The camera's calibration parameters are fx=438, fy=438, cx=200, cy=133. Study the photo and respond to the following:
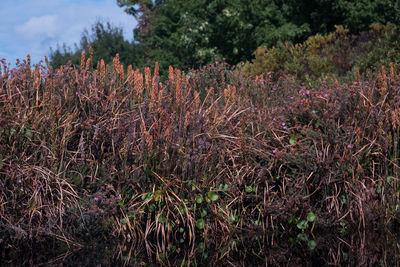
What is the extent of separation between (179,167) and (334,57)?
28.9 feet

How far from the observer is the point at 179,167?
5348 mm

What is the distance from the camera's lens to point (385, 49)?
428 inches

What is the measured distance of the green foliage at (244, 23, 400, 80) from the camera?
1098 centimetres

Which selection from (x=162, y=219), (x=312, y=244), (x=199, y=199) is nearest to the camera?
(x=312, y=244)

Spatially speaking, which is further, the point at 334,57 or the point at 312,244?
the point at 334,57

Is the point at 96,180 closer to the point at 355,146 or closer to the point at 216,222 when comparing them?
the point at 216,222

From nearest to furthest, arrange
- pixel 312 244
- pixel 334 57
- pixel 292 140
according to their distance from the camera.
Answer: pixel 312 244, pixel 292 140, pixel 334 57

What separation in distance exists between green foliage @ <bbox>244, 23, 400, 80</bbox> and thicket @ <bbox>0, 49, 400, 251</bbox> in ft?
17.1

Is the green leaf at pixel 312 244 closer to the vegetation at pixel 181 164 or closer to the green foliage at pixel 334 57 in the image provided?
the vegetation at pixel 181 164

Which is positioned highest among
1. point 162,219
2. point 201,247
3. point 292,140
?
point 292,140

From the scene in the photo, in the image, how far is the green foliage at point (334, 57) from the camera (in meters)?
11.0

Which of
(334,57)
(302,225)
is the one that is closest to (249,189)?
(302,225)

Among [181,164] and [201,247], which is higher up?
[181,164]

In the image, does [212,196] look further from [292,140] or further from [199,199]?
[292,140]
